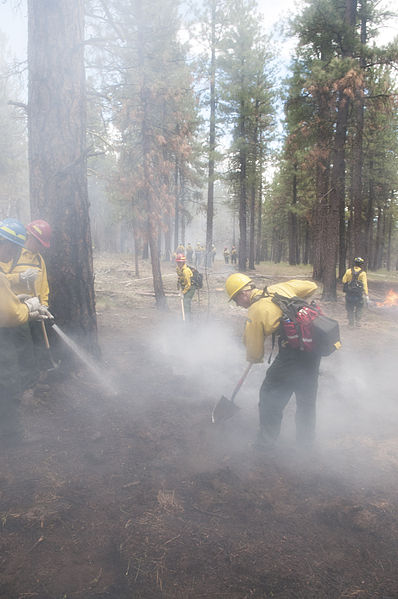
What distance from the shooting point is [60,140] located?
473 centimetres

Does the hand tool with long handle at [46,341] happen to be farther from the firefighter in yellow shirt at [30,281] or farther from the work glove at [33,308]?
the work glove at [33,308]

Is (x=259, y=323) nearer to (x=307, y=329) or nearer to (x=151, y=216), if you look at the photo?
(x=307, y=329)

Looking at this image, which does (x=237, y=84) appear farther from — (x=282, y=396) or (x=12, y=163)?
(x=282, y=396)

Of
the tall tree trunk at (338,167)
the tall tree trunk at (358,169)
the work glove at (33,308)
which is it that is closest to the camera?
the work glove at (33,308)

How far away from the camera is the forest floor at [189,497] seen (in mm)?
2219

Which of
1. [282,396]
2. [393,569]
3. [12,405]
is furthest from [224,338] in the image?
[393,569]

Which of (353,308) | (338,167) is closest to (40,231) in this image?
(353,308)

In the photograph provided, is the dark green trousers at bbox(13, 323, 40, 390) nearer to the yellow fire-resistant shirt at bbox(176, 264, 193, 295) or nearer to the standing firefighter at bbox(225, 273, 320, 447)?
the standing firefighter at bbox(225, 273, 320, 447)

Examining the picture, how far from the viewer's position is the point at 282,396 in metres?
3.71

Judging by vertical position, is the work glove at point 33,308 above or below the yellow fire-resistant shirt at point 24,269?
below

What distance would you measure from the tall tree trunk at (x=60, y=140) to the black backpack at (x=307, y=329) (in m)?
3.11

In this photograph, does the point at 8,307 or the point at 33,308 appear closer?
the point at 8,307

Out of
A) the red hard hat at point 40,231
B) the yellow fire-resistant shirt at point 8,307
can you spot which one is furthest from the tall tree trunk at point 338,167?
the yellow fire-resistant shirt at point 8,307

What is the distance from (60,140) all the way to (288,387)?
4.46m
